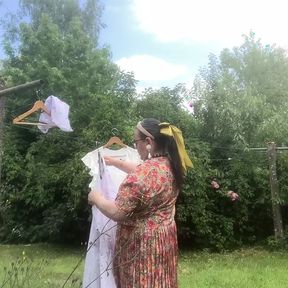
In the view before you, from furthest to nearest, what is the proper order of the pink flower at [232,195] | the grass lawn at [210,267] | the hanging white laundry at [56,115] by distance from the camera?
the pink flower at [232,195] → the grass lawn at [210,267] → the hanging white laundry at [56,115]

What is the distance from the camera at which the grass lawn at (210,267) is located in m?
4.90

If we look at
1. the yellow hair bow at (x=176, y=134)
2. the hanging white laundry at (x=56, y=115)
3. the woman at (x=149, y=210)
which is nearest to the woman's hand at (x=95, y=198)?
the woman at (x=149, y=210)

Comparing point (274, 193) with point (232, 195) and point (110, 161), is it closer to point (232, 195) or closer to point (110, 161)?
point (232, 195)

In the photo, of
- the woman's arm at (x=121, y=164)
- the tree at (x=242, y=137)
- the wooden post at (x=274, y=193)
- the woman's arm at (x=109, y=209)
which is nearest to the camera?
the woman's arm at (x=109, y=209)

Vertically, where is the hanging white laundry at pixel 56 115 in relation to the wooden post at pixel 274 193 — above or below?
above

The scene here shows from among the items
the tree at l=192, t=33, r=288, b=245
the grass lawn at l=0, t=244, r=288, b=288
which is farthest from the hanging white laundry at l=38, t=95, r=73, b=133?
the tree at l=192, t=33, r=288, b=245

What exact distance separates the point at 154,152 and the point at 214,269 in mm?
4049

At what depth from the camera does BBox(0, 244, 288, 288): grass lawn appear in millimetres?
4900

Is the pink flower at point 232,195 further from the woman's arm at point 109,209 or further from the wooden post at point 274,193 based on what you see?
the woman's arm at point 109,209

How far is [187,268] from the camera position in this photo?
6.16 m

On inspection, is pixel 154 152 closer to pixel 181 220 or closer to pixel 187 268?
pixel 187 268

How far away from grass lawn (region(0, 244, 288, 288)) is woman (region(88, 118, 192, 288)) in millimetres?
1304

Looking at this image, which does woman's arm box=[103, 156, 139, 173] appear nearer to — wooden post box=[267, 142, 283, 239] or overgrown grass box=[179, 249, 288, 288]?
overgrown grass box=[179, 249, 288, 288]

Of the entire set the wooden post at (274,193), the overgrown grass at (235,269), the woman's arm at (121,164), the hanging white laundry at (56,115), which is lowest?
the overgrown grass at (235,269)
